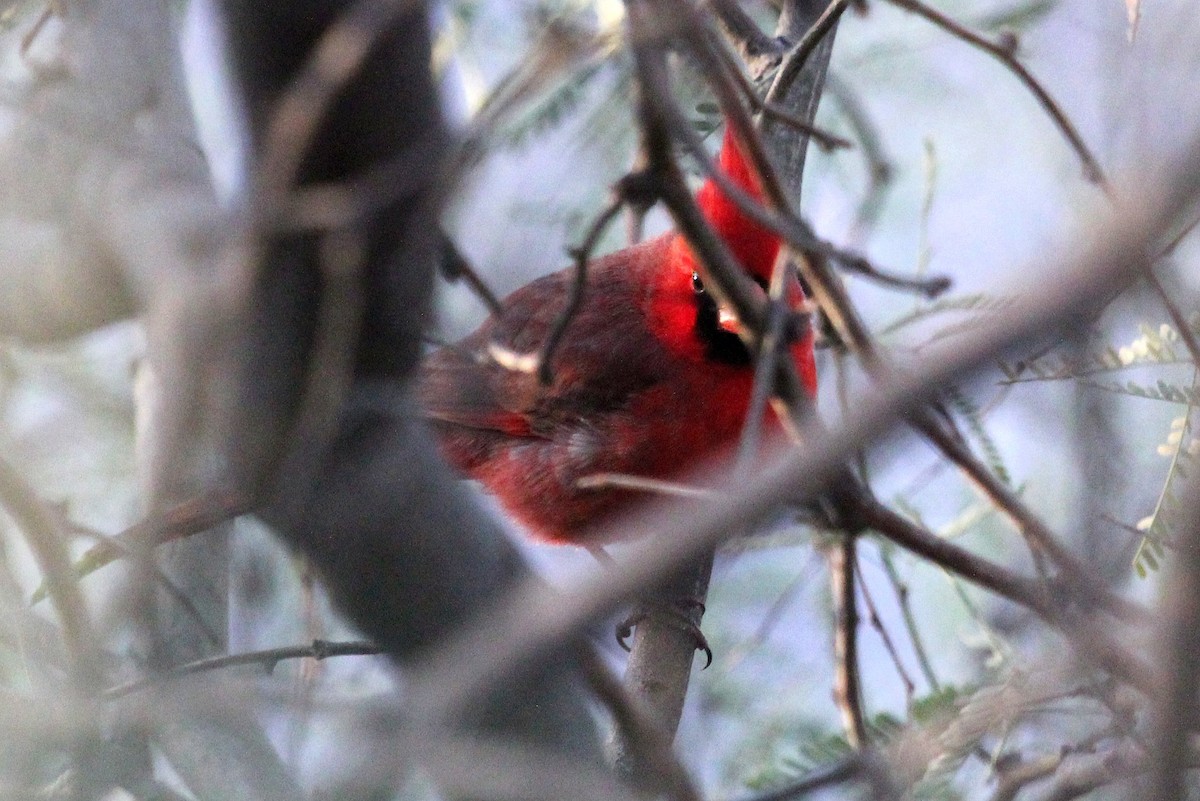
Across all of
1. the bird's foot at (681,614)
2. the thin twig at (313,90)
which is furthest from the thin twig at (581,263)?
the bird's foot at (681,614)

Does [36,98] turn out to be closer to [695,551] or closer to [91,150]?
[91,150]

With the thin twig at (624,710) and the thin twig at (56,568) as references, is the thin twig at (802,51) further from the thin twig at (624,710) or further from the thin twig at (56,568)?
the thin twig at (624,710)

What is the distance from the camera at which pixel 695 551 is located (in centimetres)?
93

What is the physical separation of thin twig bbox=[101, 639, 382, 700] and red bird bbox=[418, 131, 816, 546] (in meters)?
1.09

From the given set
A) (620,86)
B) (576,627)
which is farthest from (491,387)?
(576,627)

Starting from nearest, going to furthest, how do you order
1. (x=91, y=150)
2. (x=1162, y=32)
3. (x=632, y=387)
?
(x=1162, y=32) → (x=91, y=150) → (x=632, y=387)

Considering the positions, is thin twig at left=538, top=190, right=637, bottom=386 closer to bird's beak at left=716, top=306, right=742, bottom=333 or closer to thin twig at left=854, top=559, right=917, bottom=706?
thin twig at left=854, top=559, right=917, bottom=706

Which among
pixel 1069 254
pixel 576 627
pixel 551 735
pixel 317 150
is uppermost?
pixel 317 150

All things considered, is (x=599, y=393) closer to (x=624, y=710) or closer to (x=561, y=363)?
(x=561, y=363)

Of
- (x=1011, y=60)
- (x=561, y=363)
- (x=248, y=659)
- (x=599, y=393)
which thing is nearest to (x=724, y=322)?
(x=599, y=393)

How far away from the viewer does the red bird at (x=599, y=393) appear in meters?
3.38

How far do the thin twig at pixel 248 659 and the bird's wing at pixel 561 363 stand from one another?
128 cm

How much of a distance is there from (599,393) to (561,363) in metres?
0.20

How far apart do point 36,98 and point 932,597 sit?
2.81 m
